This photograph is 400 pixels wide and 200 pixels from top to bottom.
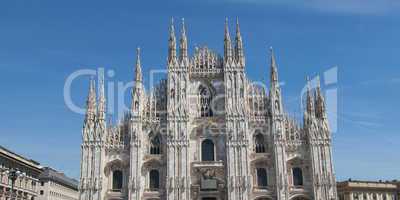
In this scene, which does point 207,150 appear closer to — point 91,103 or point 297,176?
point 297,176

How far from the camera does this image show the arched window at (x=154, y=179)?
52375 mm

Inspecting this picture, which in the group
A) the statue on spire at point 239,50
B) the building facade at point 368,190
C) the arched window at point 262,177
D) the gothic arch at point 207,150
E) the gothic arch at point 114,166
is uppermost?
the statue on spire at point 239,50

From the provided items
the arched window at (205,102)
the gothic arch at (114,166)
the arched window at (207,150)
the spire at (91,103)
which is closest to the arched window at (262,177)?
the arched window at (207,150)

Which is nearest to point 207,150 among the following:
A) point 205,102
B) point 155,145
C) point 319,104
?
point 205,102

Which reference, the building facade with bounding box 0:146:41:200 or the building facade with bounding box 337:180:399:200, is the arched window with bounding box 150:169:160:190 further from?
the building facade with bounding box 337:180:399:200

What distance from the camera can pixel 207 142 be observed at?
177 feet

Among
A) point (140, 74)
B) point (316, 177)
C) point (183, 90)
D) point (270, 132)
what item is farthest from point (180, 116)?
point (316, 177)

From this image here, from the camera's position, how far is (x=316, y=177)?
50.7 m

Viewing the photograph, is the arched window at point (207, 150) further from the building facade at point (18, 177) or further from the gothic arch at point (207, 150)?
the building facade at point (18, 177)

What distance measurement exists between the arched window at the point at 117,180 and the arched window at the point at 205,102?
11.7 meters

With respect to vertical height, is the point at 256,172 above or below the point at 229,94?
below

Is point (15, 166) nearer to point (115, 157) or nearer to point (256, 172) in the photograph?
point (115, 157)

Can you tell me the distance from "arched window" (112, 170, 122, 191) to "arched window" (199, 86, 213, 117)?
11.7m

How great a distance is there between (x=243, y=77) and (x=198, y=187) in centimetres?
1393
